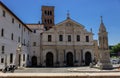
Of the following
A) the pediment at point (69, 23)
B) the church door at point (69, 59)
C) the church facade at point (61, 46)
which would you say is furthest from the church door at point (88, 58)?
the pediment at point (69, 23)

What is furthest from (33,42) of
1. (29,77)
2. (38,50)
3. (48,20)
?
(29,77)

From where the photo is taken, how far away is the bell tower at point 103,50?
22703mm

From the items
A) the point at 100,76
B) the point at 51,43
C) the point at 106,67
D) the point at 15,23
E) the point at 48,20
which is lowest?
the point at 106,67

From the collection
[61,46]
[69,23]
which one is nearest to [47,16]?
[69,23]

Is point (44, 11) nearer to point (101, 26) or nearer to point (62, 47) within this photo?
point (62, 47)

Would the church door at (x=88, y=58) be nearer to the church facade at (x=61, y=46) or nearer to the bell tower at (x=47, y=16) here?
the church facade at (x=61, y=46)

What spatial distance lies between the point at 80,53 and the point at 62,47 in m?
5.05

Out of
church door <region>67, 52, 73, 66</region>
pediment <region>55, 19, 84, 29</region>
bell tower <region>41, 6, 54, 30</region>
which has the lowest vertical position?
church door <region>67, 52, 73, 66</region>

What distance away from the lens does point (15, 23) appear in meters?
33.5

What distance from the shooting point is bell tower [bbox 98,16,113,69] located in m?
22.7

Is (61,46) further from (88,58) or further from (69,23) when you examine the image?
(88,58)

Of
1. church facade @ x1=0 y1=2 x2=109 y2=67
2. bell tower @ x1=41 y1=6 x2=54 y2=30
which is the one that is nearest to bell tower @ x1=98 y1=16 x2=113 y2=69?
church facade @ x1=0 y1=2 x2=109 y2=67

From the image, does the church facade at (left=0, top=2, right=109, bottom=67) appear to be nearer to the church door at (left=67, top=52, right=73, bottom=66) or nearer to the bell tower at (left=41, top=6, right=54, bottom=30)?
the church door at (left=67, top=52, right=73, bottom=66)

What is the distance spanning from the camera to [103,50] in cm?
2358
